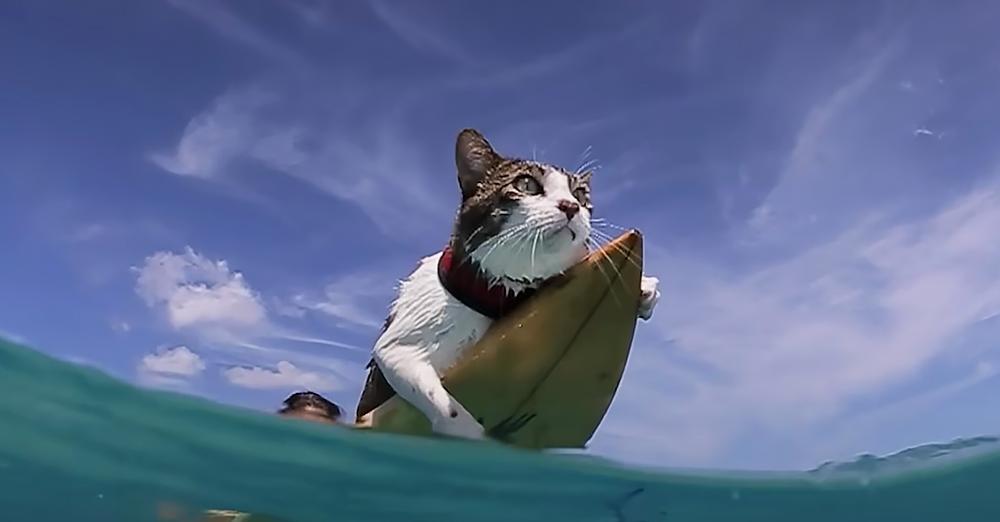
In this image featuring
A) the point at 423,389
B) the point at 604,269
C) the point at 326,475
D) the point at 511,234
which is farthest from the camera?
the point at 326,475

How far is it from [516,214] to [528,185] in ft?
0.87

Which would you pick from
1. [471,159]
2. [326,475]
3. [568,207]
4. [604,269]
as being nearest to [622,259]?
[604,269]

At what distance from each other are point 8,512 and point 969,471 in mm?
12850

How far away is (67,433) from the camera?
8328 mm

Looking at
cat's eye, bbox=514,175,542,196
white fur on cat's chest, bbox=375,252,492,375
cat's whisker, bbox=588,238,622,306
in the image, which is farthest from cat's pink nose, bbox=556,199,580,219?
white fur on cat's chest, bbox=375,252,492,375

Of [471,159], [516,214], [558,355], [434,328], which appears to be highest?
[471,159]

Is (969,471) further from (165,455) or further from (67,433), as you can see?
(67,433)

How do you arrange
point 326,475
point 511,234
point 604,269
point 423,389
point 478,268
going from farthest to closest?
point 326,475 → point 604,269 → point 478,268 → point 511,234 → point 423,389

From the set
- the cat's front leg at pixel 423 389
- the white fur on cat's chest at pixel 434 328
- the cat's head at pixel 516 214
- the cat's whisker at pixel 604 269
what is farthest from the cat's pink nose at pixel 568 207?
the cat's front leg at pixel 423 389

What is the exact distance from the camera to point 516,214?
4.45 m

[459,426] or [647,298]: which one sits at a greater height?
[647,298]

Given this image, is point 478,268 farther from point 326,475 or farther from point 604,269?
point 326,475

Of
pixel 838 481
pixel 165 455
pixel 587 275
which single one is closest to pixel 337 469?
pixel 165 455

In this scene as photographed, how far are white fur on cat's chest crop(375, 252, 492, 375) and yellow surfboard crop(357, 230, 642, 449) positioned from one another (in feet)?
0.24
